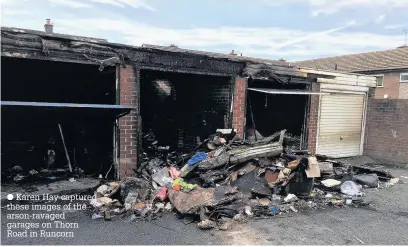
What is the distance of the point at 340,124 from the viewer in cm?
1180

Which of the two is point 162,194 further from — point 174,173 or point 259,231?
point 259,231

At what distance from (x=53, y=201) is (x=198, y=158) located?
3104 mm

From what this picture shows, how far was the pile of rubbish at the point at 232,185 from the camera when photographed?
565 centimetres

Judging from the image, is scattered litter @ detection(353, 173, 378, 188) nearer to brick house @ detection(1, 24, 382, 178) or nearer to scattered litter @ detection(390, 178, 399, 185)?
scattered litter @ detection(390, 178, 399, 185)

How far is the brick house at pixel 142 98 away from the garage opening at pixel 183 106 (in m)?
0.03

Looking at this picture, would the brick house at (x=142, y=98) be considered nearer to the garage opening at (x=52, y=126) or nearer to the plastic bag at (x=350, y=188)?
the garage opening at (x=52, y=126)

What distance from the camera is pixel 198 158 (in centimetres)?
718

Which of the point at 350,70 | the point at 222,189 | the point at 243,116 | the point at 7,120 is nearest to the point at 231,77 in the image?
the point at 243,116

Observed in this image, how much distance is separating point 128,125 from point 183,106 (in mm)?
3352

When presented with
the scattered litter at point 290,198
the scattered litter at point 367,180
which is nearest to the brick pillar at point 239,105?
the scattered litter at point 290,198

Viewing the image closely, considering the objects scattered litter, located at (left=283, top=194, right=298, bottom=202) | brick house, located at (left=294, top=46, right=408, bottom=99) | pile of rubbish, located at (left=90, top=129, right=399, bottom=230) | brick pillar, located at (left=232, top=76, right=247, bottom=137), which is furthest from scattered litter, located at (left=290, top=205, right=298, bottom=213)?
brick house, located at (left=294, top=46, right=408, bottom=99)

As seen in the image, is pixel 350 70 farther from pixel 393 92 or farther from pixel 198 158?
pixel 198 158

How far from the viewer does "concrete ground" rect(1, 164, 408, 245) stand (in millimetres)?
4625

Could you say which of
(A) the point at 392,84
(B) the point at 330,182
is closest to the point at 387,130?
(B) the point at 330,182
